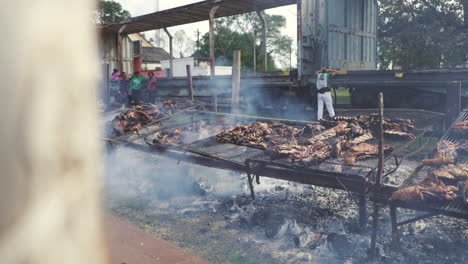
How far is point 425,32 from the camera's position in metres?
20.9

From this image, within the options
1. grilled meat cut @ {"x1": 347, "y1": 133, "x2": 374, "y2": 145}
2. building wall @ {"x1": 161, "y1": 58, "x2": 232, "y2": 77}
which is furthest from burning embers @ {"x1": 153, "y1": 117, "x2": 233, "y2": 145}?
building wall @ {"x1": 161, "y1": 58, "x2": 232, "y2": 77}

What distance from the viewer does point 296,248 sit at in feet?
13.4

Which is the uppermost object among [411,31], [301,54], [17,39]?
[411,31]

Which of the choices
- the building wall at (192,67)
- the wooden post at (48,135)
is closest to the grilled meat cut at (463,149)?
the wooden post at (48,135)

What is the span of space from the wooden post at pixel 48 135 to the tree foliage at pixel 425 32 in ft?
69.8

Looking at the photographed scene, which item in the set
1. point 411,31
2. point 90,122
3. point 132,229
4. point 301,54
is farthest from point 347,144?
point 411,31

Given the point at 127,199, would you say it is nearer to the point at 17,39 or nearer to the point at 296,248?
the point at 296,248

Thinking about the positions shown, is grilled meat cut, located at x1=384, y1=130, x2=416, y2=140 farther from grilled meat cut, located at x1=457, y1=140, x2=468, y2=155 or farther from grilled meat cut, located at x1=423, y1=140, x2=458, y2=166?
grilled meat cut, located at x1=457, y1=140, x2=468, y2=155

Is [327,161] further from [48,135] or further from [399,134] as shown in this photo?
[48,135]

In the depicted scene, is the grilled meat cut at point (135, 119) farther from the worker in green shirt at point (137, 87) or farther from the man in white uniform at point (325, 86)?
the man in white uniform at point (325, 86)

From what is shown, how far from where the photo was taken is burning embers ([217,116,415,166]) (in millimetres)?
4270

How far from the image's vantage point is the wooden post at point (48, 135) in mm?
628

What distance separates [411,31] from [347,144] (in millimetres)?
20426

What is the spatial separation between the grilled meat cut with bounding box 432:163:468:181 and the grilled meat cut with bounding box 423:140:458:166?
9.8 inches
